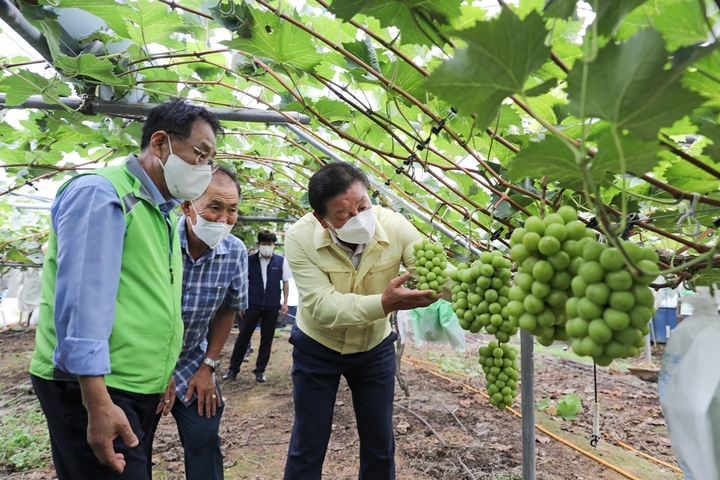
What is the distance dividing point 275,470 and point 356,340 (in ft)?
6.53

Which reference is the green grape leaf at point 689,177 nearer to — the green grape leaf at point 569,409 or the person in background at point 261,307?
the green grape leaf at point 569,409

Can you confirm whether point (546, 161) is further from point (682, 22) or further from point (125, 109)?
point (125, 109)

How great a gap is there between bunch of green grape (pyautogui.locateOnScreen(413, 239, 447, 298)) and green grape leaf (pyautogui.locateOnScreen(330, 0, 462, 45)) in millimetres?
822

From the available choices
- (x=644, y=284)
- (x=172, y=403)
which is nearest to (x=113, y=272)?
(x=172, y=403)

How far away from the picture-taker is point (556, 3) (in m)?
0.63

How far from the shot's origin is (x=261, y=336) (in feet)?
21.4

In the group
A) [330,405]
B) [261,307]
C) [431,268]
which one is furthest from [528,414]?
[261,307]

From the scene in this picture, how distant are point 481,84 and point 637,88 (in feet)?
0.63

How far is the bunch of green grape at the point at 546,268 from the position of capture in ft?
2.29

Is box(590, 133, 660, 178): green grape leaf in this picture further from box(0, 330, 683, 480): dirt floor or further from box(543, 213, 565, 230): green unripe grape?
box(0, 330, 683, 480): dirt floor

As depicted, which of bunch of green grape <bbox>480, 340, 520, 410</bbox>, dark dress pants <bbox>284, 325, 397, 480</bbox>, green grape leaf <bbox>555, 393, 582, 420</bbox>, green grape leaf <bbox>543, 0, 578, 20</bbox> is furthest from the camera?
green grape leaf <bbox>555, 393, 582, 420</bbox>

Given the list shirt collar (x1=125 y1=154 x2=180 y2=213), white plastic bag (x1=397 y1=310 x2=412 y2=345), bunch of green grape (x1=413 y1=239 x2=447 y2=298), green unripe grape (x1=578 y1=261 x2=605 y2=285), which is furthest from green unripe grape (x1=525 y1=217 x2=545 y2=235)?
white plastic bag (x1=397 y1=310 x2=412 y2=345)

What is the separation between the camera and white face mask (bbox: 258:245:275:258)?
7.06 meters

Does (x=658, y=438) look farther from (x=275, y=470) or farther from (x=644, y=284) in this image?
(x=644, y=284)
